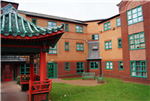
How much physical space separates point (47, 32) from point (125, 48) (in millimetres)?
12545

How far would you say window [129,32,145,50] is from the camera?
14.4m

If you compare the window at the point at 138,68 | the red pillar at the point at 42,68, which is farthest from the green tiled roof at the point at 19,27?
the window at the point at 138,68

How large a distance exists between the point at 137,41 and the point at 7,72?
19.1 metres

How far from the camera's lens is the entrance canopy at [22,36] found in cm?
643

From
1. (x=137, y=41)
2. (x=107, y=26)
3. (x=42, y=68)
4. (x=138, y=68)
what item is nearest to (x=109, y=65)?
(x=138, y=68)

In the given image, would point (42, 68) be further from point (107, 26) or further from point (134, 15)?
point (107, 26)

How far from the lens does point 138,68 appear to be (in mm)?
14758

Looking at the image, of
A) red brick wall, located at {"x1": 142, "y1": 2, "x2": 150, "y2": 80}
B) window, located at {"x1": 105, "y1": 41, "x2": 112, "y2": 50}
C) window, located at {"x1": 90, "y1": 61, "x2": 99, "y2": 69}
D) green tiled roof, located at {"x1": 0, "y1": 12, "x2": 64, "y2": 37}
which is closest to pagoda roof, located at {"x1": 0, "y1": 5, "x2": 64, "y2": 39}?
green tiled roof, located at {"x1": 0, "y1": 12, "x2": 64, "y2": 37}

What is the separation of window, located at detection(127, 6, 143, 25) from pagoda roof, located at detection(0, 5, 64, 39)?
11813 mm

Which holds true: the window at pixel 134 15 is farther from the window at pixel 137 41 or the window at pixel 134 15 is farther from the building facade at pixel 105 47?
the window at pixel 137 41

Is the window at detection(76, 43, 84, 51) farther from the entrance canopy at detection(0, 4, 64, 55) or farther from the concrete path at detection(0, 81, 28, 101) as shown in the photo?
the entrance canopy at detection(0, 4, 64, 55)

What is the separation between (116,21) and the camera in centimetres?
1992

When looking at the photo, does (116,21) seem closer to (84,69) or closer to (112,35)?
(112,35)

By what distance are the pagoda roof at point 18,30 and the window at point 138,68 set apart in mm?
11734
